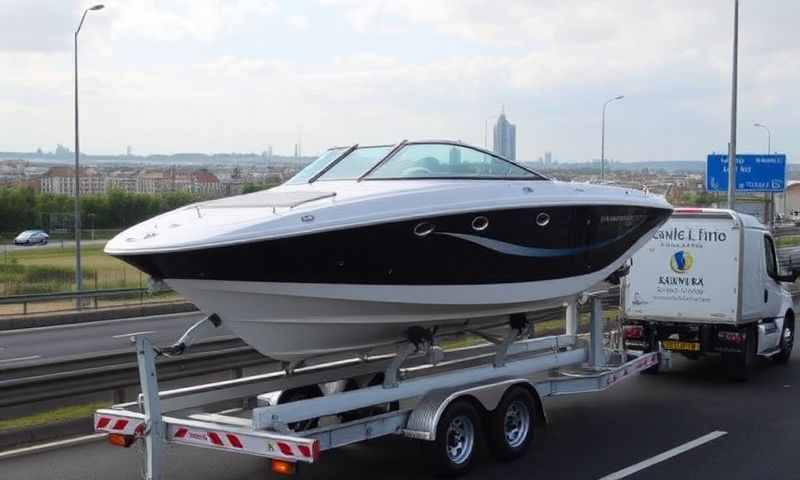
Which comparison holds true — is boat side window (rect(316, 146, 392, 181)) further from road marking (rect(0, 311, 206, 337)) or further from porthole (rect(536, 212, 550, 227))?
road marking (rect(0, 311, 206, 337))

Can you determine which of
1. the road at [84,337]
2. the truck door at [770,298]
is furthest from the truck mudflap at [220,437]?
the road at [84,337]

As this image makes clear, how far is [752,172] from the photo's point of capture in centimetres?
3506

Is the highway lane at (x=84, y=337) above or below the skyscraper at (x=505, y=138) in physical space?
below

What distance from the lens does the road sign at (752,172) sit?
34.8 m

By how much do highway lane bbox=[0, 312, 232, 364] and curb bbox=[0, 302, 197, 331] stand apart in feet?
1.16

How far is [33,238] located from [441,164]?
45.3 meters

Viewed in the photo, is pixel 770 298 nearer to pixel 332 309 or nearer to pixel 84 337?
pixel 332 309

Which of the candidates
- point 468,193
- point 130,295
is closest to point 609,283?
point 468,193

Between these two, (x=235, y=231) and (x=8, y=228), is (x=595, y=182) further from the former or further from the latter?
(x=8, y=228)

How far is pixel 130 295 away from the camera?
2789 cm

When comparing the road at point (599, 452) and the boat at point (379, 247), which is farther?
the road at point (599, 452)

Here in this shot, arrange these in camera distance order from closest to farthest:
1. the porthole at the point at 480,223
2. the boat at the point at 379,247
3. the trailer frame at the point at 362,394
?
the trailer frame at the point at 362,394 → the boat at the point at 379,247 → the porthole at the point at 480,223

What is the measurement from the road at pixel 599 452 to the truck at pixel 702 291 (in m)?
1.14

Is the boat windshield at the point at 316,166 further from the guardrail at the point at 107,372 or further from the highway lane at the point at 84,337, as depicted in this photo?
the highway lane at the point at 84,337
